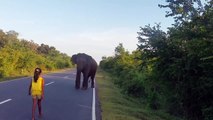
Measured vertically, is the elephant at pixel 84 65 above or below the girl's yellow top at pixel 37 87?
above

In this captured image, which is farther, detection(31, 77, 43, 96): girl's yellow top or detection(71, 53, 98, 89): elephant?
detection(71, 53, 98, 89): elephant

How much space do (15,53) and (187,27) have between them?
34.7m

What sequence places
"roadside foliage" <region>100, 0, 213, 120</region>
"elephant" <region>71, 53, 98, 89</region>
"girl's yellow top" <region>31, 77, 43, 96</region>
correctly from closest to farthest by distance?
1. "girl's yellow top" <region>31, 77, 43, 96</region>
2. "roadside foliage" <region>100, 0, 213, 120</region>
3. "elephant" <region>71, 53, 98, 89</region>

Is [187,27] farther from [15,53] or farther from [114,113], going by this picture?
[15,53]

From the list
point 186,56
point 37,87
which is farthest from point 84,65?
point 37,87

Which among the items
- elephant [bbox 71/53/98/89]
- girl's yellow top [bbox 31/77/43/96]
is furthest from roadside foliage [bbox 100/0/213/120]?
elephant [bbox 71/53/98/89]

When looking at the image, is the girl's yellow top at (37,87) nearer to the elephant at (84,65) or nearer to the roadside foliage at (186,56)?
the roadside foliage at (186,56)

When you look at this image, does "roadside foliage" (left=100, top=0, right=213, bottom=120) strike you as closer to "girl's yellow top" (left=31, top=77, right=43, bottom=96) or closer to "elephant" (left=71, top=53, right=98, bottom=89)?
"girl's yellow top" (left=31, top=77, right=43, bottom=96)

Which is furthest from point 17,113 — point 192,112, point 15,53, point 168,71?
point 15,53

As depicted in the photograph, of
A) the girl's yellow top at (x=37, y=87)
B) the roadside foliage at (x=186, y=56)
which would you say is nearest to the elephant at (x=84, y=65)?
the roadside foliage at (x=186, y=56)

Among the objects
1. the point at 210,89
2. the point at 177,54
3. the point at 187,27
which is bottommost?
the point at 210,89

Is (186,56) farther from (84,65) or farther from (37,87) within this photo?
(84,65)

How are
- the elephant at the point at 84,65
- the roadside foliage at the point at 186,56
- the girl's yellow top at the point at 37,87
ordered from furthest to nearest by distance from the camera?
the elephant at the point at 84,65 → the roadside foliage at the point at 186,56 → the girl's yellow top at the point at 37,87

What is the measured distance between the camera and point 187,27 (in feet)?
53.7
